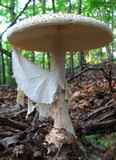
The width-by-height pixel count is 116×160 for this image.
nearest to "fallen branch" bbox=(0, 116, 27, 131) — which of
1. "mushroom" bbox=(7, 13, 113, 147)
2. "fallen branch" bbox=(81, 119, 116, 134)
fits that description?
"mushroom" bbox=(7, 13, 113, 147)

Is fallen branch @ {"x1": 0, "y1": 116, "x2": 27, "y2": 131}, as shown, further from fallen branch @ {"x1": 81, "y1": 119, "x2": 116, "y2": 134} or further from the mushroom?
fallen branch @ {"x1": 81, "y1": 119, "x2": 116, "y2": 134}

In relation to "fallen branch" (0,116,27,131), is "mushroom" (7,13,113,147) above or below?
above

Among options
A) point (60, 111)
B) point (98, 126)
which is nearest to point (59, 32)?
point (60, 111)

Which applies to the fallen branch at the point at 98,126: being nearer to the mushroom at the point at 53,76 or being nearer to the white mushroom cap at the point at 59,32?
the mushroom at the point at 53,76

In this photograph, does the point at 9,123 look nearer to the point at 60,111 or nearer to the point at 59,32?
the point at 60,111

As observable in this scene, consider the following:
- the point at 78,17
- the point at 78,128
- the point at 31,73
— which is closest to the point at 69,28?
the point at 78,17

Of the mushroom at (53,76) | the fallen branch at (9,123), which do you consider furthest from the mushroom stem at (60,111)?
the fallen branch at (9,123)

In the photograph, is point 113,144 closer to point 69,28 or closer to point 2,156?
point 2,156

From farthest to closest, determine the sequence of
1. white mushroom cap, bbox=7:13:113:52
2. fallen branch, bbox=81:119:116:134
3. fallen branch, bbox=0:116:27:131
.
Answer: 1. fallen branch, bbox=81:119:116:134
2. fallen branch, bbox=0:116:27:131
3. white mushroom cap, bbox=7:13:113:52

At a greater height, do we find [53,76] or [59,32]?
[59,32]
